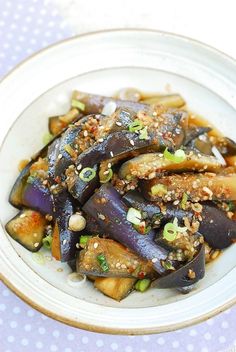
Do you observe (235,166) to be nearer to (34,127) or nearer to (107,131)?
(107,131)

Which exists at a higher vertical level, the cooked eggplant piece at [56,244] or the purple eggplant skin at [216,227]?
the purple eggplant skin at [216,227]

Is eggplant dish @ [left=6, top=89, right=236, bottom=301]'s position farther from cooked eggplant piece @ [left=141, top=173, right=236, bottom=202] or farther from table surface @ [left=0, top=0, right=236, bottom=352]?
table surface @ [left=0, top=0, right=236, bottom=352]

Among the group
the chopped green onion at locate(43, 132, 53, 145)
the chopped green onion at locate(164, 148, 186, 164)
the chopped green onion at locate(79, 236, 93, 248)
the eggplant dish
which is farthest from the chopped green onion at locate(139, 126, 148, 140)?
the chopped green onion at locate(43, 132, 53, 145)

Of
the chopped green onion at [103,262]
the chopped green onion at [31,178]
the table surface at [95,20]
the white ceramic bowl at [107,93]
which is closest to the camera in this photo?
the white ceramic bowl at [107,93]

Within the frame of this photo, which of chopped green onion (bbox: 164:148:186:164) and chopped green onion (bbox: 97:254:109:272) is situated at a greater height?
chopped green onion (bbox: 164:148:186:164)

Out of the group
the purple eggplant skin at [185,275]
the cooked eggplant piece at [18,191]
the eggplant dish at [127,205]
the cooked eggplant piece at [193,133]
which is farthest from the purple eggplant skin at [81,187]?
the cooked eggplant piece at [193,133]

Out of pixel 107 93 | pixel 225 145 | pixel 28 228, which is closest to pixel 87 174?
pixel 28 228

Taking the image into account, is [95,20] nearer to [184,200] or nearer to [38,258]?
[184,200]

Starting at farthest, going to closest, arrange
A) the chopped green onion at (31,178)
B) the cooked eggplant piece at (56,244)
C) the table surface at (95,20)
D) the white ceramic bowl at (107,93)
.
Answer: the table surface at (95,20), the chopped green onion at (31,178), the cooked eggplant piece at (56,244), the white ceramic bowl at (107,93)

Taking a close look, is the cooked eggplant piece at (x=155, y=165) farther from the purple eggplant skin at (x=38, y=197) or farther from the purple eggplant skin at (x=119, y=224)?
the purple eggplant skin at (x=38, y=197)
